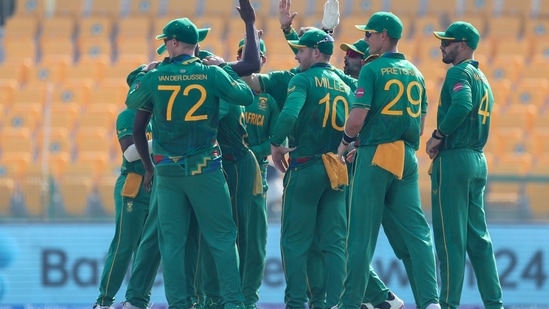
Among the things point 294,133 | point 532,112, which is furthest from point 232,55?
point 294,133

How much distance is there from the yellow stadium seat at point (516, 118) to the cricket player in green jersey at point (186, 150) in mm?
10445

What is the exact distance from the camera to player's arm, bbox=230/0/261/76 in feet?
33.9

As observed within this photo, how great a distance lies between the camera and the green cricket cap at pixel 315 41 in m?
10.8

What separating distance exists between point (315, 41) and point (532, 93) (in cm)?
1079

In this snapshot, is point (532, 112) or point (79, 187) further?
point (532, 112)

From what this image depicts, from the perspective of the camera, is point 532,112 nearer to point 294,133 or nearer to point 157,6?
point 157,6

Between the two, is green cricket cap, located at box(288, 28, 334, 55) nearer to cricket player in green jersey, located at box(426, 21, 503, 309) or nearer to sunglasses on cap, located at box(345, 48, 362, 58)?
sunglasses on cap, located at box(345, 48, 362, 58)

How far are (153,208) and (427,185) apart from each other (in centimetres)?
674

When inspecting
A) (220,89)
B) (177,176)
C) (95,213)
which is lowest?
(95,213)

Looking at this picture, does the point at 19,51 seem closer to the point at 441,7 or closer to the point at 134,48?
the point at 134,48

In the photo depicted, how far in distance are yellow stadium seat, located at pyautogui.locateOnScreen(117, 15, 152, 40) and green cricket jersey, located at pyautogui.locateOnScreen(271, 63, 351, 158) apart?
497 inches

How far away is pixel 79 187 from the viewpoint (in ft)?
56.6

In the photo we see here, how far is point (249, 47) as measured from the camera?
34.1ft

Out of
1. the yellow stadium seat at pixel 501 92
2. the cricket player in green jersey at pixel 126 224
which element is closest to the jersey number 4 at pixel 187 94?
the cricket player in green jersey at pixel 126 224
